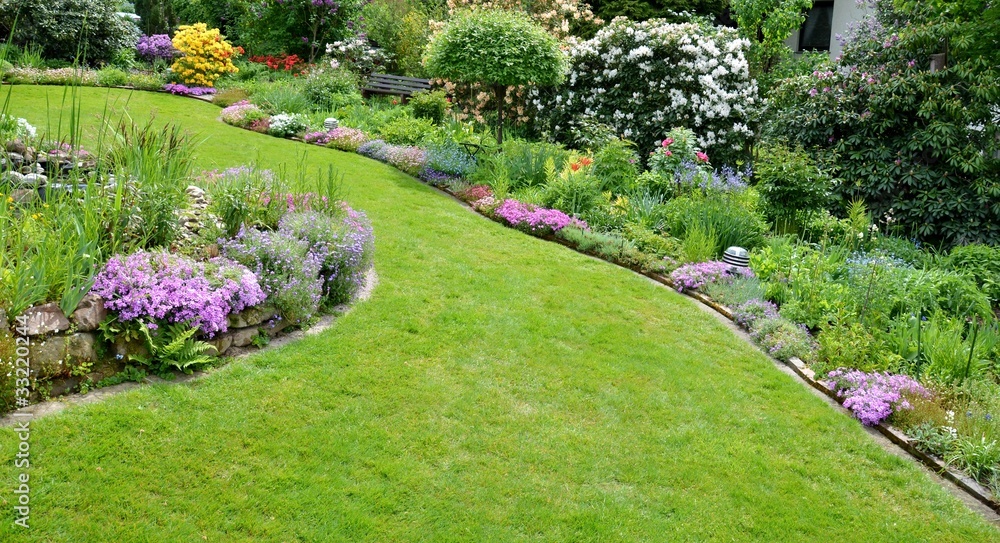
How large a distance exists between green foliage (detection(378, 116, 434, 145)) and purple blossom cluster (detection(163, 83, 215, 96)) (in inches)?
218

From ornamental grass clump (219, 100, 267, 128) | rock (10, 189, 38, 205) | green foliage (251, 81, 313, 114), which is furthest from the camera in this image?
green foliage (251, 81, 313, 114)

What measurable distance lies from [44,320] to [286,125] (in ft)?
29.1

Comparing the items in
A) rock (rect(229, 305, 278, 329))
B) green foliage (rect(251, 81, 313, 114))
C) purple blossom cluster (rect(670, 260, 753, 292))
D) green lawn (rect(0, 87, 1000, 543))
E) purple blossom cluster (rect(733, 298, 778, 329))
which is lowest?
green lawn (rect(0, 87, 1000, 543))

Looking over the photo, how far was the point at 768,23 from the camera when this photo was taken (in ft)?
46.0

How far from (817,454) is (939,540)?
0.86 metres

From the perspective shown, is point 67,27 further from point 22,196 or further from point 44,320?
point 44,320

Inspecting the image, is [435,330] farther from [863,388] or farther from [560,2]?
[560,2]

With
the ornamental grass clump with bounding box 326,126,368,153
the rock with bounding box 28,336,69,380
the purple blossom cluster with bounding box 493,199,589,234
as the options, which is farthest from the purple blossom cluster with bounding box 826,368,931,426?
the ornamental grass clump with bounding box 326,126,368,153

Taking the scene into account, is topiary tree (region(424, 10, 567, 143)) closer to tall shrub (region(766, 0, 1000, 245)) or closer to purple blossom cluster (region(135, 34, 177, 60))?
tall shrub (region(766, 0, 1000, 245))

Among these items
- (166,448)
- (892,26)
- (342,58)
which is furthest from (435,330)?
(342,58)

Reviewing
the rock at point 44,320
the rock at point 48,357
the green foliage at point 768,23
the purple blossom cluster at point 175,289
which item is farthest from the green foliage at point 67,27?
the green foliage at point 768,23

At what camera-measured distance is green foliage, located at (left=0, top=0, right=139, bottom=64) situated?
1581 centimetres

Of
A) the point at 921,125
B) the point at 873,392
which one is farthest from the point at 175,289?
the point at 921,125

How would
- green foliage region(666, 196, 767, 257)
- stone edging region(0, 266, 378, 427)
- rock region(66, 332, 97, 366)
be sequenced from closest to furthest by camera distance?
stone edging region(0, 266, 378, 427) → rock region(66, 332, 97, 366) → green foliage region(666, 196, 767, 257)
